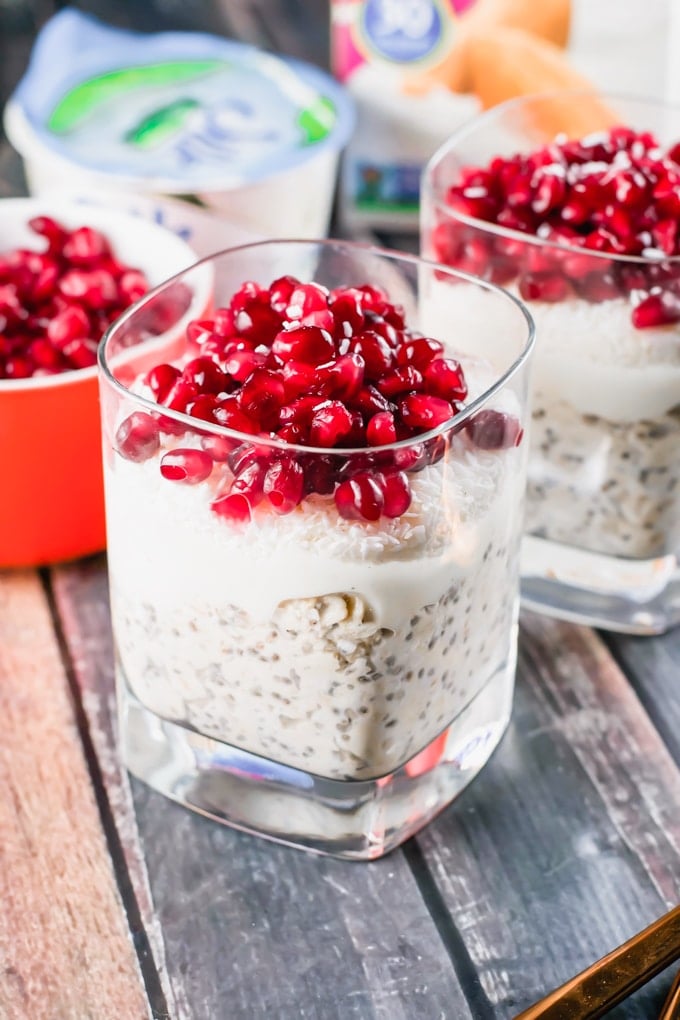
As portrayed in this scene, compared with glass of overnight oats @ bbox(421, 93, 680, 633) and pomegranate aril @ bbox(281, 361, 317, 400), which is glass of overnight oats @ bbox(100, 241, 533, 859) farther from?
glass of overnight oats @ bbox(421, 93, 680, 633)

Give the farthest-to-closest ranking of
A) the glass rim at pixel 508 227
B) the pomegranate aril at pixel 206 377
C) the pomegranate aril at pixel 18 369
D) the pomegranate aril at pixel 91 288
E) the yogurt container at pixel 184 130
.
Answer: the yogurt container at pixel 184 130, the pomegranate aril at pixel 91 288, the pomegranate aril at pixel 18 369, the glass rim at pixel 508 227, the pomegranate aril at pixel 206 377

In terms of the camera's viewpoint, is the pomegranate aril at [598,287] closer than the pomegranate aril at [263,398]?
No

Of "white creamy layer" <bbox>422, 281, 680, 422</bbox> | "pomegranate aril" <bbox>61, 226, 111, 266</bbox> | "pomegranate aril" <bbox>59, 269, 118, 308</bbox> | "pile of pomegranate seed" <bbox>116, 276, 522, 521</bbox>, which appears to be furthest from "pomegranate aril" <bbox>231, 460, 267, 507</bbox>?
"pomegranate aril" <bbox>61, 226, 111, 266</bbox>

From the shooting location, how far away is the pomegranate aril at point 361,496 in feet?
2.88

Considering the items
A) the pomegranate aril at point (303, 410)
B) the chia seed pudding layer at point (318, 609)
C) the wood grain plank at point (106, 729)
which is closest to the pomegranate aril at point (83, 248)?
the wood grain plank at point (106, 729)

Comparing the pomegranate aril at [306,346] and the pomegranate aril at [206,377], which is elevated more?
the pomegranate aril at [306,346]

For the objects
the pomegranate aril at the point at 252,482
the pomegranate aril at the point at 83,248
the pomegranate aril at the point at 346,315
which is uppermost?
the pomegranate aril at the point at 346,315

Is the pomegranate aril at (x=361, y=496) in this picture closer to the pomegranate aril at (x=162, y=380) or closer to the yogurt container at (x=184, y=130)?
the pomegranate aril at (x=162, y=380)

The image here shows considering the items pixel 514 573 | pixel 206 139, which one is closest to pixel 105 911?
pixel 514 573

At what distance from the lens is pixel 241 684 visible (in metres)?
0.99

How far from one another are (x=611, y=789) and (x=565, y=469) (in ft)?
1.03

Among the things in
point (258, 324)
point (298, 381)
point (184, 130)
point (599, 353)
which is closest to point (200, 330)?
point (258, 324)

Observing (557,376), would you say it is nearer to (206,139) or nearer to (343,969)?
(343,969)

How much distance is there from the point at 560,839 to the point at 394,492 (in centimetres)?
40
